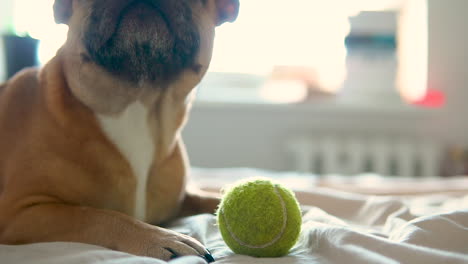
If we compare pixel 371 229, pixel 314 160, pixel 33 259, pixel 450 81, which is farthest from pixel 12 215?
pixel 450 81

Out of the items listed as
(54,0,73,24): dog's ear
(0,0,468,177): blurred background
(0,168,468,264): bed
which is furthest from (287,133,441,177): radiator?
(54,0,73,24): dog's ear

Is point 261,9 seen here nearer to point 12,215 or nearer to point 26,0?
point 26,0

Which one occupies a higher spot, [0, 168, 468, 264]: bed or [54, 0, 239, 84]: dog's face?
[54, 0, 239, 84]: dog's face

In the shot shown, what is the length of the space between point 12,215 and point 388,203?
766 mm

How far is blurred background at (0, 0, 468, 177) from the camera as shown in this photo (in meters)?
2.82

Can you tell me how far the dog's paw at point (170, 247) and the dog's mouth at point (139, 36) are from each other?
1.14 ft

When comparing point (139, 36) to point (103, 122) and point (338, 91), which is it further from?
point (338, 91)

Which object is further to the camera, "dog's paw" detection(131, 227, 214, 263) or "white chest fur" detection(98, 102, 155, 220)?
"white chest fur" detection(98, 102, 155, 220)

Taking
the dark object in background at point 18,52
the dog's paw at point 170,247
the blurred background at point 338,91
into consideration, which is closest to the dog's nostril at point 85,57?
the dog's paw at point 170,247

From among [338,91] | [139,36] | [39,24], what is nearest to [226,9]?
[139,36]

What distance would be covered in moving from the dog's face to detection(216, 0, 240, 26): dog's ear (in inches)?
5.1

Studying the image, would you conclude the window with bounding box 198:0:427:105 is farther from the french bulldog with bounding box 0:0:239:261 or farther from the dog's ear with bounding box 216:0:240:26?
the french bulldog with bounding box 0:0:239:261

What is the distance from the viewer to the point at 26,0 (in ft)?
8.95

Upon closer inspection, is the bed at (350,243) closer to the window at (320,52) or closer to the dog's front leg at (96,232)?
the dog's front leg at (96,232)
